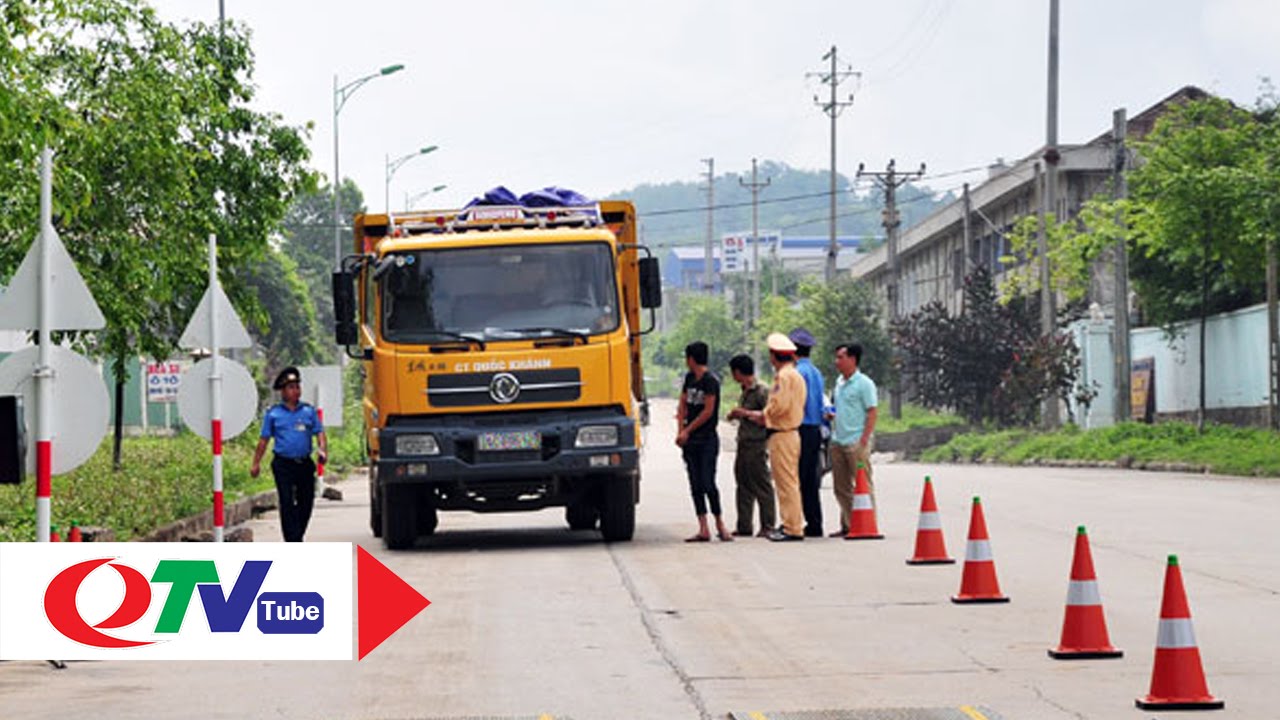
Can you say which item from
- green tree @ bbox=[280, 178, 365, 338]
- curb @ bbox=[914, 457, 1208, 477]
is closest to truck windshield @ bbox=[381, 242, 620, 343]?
curb @ bbox=[914, 457, 1208, 477]

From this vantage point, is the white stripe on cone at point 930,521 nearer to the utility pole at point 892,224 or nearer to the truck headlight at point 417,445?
the truck headlight at point 417,445

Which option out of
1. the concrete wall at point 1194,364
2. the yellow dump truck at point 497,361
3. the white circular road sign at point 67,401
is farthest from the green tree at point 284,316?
the white circular road sign at point 67,401

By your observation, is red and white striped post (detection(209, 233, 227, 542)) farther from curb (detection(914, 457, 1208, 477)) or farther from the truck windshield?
curb (detection(914, 457, 1208, 477))

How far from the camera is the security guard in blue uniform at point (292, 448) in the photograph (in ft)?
62.0

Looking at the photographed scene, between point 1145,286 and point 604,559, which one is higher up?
point 1145,286

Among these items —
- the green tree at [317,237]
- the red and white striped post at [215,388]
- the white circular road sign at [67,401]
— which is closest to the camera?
the white circular road sign at [67,401]

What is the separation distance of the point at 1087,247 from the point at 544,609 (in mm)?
38196

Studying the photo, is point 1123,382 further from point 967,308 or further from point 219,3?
point 219,3

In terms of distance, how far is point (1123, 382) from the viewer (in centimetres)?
4703

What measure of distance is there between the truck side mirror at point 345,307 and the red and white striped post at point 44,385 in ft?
25.4

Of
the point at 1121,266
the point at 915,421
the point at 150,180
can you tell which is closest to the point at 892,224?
the point at 915,421

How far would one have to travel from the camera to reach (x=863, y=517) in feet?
66.3

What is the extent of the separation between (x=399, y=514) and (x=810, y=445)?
13.1 feet

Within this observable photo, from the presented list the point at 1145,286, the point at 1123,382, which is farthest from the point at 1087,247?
the point at 1123,382
